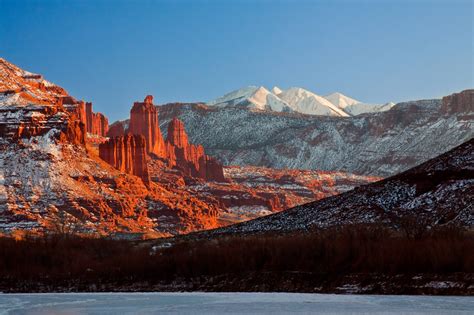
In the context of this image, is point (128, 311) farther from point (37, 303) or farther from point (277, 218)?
point (277, 218)

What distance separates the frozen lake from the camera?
133 ft

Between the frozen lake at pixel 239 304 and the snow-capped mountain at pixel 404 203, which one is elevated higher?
the snow-capped mountain at pixel 404 203

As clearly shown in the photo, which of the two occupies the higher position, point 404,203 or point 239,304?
point 404,203

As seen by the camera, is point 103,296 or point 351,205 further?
point 351,205

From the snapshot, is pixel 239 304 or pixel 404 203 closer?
pixel 239 304

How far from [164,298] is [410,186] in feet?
164

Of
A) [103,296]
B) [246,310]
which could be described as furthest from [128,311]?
[103,296]

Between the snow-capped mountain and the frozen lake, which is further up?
the snow-capped mountain

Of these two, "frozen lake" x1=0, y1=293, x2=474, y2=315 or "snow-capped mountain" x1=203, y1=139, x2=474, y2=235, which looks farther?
"snow-capped mountain" x1=203, y1=139, x2=474, y2=235

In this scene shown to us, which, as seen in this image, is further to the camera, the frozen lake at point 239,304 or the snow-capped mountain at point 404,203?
the snow-capped mountain at point 404,203

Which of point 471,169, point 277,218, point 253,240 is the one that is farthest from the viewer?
point 277,218

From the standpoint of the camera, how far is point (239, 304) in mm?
44688

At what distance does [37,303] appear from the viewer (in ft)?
158

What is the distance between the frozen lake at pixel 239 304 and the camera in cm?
4066
